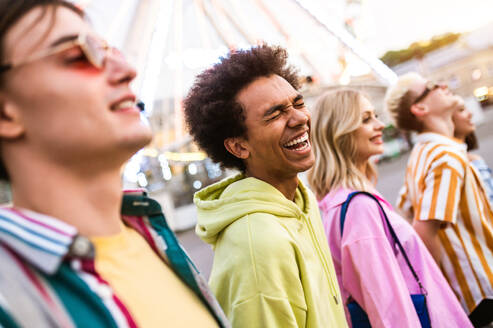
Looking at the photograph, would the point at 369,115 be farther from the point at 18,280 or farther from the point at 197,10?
the point at 197,10

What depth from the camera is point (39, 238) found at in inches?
29.3

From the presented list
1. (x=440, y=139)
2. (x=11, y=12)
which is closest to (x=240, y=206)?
(x=11, y=12)

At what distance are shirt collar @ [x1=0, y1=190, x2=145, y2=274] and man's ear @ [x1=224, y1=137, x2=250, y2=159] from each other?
3.04 ft

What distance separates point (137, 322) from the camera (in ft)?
2.69

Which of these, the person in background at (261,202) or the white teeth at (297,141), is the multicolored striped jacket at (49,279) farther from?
the white teeth at (297,141)

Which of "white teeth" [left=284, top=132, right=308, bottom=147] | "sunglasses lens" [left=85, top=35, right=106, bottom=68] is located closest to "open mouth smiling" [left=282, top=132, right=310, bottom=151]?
"white teeth" [left=284, top=132, right=308, bottom=147]

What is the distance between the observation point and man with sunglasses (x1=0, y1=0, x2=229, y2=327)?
730 mm

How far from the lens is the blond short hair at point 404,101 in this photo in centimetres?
270

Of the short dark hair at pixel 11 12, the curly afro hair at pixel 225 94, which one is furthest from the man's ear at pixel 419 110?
the short dark hair at pixel 11 12

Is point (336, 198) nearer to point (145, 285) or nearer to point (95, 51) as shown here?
point (145, 285)

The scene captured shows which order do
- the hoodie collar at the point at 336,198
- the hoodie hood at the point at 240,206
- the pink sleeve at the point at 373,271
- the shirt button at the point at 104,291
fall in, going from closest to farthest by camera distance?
the shirt button at the point at 104,291, the hoodie hood at the point at 240,206, the pink sleeve at the point at 373,271, the hoodie collar at the point at 336,198

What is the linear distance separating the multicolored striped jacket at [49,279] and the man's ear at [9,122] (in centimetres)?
16

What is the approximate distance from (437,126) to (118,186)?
2.35 m

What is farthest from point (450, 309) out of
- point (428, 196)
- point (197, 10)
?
point (197, 10)
